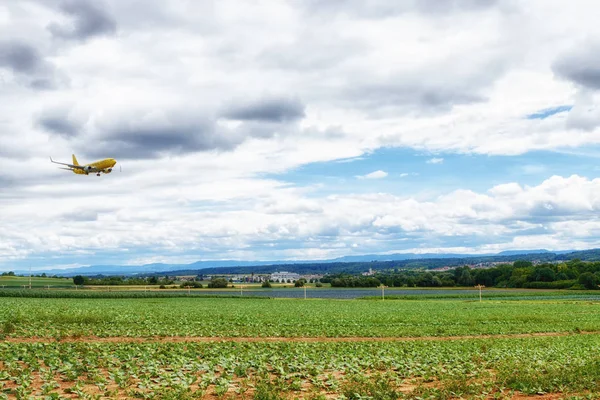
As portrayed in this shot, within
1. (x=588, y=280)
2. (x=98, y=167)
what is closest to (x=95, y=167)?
(x=98, y=167)

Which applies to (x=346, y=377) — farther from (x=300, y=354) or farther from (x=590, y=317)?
(x=590, y=317)

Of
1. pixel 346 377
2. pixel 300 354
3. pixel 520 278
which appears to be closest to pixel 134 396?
pixel 346 377

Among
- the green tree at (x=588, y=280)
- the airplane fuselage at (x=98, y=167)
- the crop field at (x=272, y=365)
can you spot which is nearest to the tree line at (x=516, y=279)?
the green tree at (x=588, y=280)

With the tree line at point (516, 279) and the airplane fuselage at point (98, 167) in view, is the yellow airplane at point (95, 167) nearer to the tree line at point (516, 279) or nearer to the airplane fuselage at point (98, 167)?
the airplane fuselage at point (98, 167)

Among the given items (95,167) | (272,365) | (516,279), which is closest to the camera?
(272,365)

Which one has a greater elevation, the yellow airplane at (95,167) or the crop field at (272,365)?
the yellow airplane at (95,167)

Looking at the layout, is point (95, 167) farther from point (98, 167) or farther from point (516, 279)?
point (516, 279)

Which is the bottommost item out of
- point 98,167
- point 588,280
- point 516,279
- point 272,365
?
point 516,279

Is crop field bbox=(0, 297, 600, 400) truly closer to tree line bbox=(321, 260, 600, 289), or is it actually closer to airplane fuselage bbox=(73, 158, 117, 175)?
airplane fuselage bbox=(73, 158, 117, 175)

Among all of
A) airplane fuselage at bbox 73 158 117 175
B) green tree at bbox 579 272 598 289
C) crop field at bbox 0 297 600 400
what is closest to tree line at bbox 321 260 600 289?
green tree at bbox 579 272 598 289

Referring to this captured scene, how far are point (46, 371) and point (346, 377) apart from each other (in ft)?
33.5

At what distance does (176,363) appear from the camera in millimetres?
20391

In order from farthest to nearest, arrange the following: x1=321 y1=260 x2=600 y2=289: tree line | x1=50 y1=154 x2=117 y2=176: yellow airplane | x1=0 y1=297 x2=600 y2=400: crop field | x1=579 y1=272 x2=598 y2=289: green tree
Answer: x1=321 y1=260 x2=600 y2=289: tree line
x1=579 y1=272 x2=598 y2=289: green tree
x1=50 y1=154 x2=117 y2=176: yellow airplane
x1=0 y1=297 x2=600 y2=400: crop field

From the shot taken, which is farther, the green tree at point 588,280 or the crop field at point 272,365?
the green tree at point 588,280
